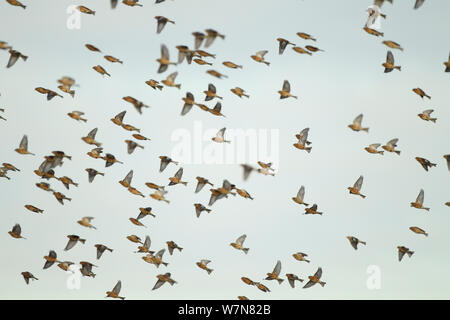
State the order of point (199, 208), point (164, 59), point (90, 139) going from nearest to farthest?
1. point (164, 59)
2. point (90, 139)
3. point (199, 208)

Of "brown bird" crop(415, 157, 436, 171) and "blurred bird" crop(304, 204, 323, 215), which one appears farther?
"blurred bird" crop(304, 204, 323, 215)

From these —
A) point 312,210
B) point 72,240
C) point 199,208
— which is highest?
point 312,210

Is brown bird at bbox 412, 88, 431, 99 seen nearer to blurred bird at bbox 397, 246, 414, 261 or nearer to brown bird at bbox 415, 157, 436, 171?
brown bird at bbox 415, 157, 436, 171

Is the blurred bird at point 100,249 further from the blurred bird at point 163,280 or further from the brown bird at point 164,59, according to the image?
the brown bird at point 164,59

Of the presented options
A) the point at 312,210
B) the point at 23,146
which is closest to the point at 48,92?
the point at 23,146

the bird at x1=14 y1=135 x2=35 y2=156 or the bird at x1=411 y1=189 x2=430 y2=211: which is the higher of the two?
the bird at x1=411 y1=189 x2=430 y2=211

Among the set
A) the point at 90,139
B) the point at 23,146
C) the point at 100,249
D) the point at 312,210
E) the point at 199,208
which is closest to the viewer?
the point at 90,139

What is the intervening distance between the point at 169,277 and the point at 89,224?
9131 mm

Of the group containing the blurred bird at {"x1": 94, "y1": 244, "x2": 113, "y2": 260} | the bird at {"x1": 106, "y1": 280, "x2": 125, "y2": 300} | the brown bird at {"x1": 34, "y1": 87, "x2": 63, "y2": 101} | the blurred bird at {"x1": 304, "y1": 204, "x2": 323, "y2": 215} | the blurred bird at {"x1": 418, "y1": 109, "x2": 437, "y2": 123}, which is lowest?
the bird at {"x1": 106, "y1": 280, "x2": 125, "y2": 300}

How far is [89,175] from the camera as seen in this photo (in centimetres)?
8500

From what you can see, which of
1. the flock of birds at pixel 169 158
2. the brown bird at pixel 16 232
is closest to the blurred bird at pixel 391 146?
the flock of birds at pixel 169 158

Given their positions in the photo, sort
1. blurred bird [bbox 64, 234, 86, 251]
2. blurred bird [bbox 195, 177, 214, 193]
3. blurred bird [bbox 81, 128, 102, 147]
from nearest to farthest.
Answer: blurred bird [bbox 81, 128, 102, 147] → blurred bird [bbox 195, 177, 214, 193] → blurred bird [bbox 64, 234, 86, 251]

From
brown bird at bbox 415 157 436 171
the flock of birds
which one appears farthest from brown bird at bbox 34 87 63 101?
brown bird at bbox 415 157 436 171

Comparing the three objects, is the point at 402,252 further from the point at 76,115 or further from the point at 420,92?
the point at 76,115
